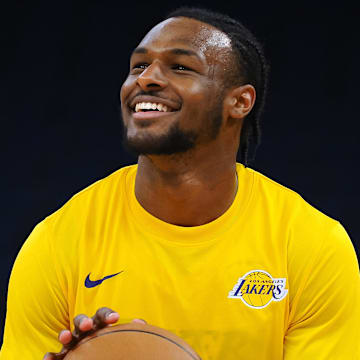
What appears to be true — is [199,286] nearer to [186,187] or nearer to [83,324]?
[186,187]

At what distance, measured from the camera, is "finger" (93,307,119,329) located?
1837mm

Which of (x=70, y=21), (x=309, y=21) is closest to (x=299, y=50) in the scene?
(x=309, y=21)

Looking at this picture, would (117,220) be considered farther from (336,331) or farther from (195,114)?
(336,331)

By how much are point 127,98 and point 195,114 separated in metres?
0.17

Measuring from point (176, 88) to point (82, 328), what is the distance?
0.59m

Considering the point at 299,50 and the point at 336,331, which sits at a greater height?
the point at 299,50

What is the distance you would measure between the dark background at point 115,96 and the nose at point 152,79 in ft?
6.18

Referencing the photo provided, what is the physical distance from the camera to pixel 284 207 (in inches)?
88.7

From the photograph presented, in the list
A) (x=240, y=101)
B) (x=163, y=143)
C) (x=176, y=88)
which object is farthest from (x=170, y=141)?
(x=240, y=101)

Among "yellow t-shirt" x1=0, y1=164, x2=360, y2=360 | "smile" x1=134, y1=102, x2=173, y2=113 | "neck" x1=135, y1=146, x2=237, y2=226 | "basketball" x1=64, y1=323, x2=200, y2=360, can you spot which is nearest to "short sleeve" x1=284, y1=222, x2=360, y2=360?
"yellow t-shirt" x1=0, y1=164, x2=360, y2=360

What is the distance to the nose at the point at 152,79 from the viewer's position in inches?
80.2

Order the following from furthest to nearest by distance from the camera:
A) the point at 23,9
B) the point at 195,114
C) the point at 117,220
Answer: the point at 23,9, the point at 117,220, the point at 195,114

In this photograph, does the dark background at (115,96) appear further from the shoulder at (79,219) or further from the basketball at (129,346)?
the basketball at (129,346)

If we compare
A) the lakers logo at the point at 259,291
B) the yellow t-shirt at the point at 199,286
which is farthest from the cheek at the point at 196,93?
the lakers logo at the point at 259,291
